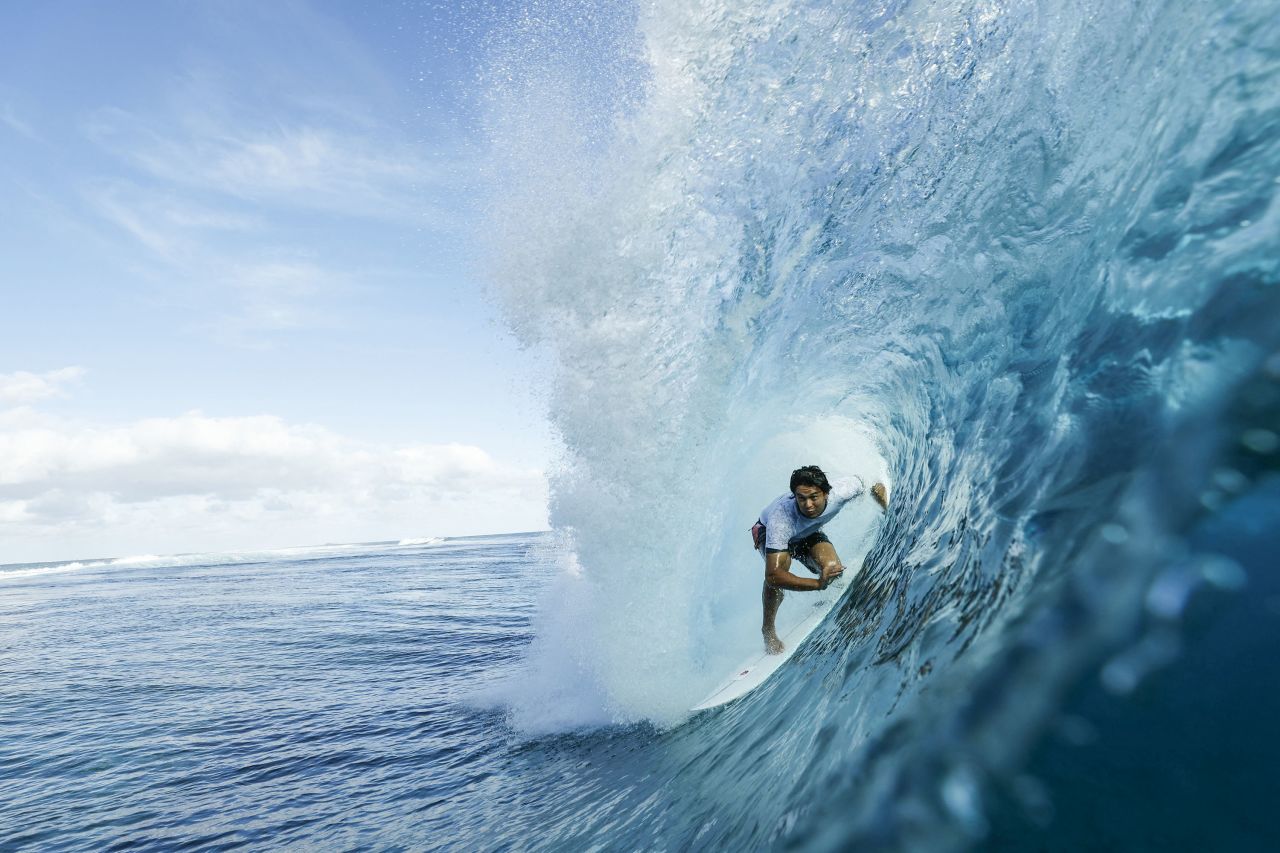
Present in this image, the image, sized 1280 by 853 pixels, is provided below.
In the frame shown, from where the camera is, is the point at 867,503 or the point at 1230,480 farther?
the point at 867,503

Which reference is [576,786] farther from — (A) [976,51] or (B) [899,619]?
(A) [976,51]

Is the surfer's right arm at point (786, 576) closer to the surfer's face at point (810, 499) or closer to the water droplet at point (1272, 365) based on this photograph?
the surfer's face at point (810, 499)

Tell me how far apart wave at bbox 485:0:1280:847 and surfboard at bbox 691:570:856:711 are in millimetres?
464

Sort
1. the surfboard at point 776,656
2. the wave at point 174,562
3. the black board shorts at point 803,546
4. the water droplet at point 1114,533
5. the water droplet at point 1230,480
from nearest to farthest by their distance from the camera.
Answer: the water droplet at point 1230,480, the water droplet at point 1114,533, the surfboard at point 776,656, the black board shorts at point 803,546, the wave at point 174,562

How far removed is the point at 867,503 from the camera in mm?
9086

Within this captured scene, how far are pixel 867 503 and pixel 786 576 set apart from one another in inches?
152

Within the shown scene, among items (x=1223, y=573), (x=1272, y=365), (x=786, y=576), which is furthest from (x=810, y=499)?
(x=1223, y=573)

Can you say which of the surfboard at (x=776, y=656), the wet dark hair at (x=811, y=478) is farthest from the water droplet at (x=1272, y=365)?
the surfboard at (x=776, y=656)

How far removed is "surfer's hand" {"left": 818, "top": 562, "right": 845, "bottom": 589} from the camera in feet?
17.6

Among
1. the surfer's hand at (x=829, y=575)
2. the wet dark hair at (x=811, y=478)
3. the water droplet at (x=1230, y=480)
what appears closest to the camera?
the water droplet at (x=1230, y=480)

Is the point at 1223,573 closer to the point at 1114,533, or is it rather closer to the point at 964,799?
the point at 1114,533

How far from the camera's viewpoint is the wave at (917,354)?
1.95 meters

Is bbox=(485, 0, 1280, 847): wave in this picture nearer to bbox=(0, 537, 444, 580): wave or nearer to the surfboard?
the surfboard

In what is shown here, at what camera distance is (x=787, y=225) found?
20.7 ft
